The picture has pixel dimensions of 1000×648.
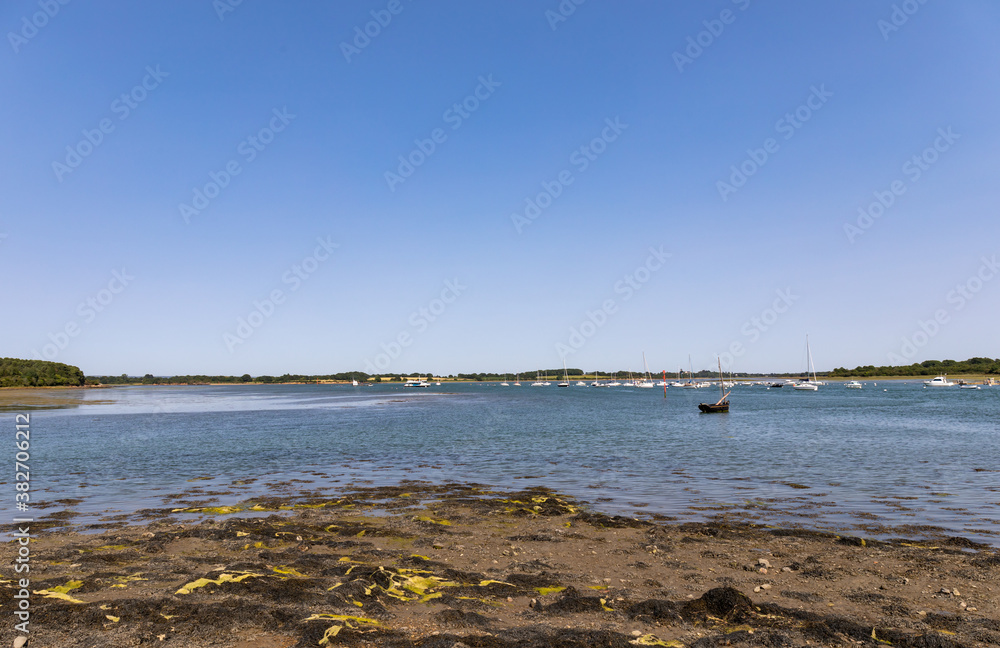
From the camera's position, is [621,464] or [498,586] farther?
[621,464]

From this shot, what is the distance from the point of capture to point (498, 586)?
12719 millimetres

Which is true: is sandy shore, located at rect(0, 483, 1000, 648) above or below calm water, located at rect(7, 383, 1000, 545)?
above

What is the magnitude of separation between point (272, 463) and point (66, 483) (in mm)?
11263

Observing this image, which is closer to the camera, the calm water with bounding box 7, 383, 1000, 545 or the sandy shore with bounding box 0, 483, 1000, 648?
the sandy shore with bounding box 0, 483, 1000, 648

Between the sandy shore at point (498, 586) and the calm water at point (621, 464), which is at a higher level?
the sandy shore at point (498, 586)

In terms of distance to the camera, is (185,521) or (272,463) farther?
(272,463)

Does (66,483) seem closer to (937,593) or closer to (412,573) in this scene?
(412,573)

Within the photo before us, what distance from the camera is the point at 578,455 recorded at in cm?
4047

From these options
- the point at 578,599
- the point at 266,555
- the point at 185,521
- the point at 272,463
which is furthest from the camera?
the point at 272,463

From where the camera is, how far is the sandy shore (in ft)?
32.6

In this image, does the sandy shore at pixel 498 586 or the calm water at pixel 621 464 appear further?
the calm water at pixel 621 464

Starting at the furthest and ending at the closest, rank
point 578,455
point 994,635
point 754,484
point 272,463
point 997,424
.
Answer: point 997,424 → point 578,455 → point 272,463 → point 754,484 → point 994,635

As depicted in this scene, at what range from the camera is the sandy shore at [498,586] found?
9930mm

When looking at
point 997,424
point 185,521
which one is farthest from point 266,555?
point 997,424
